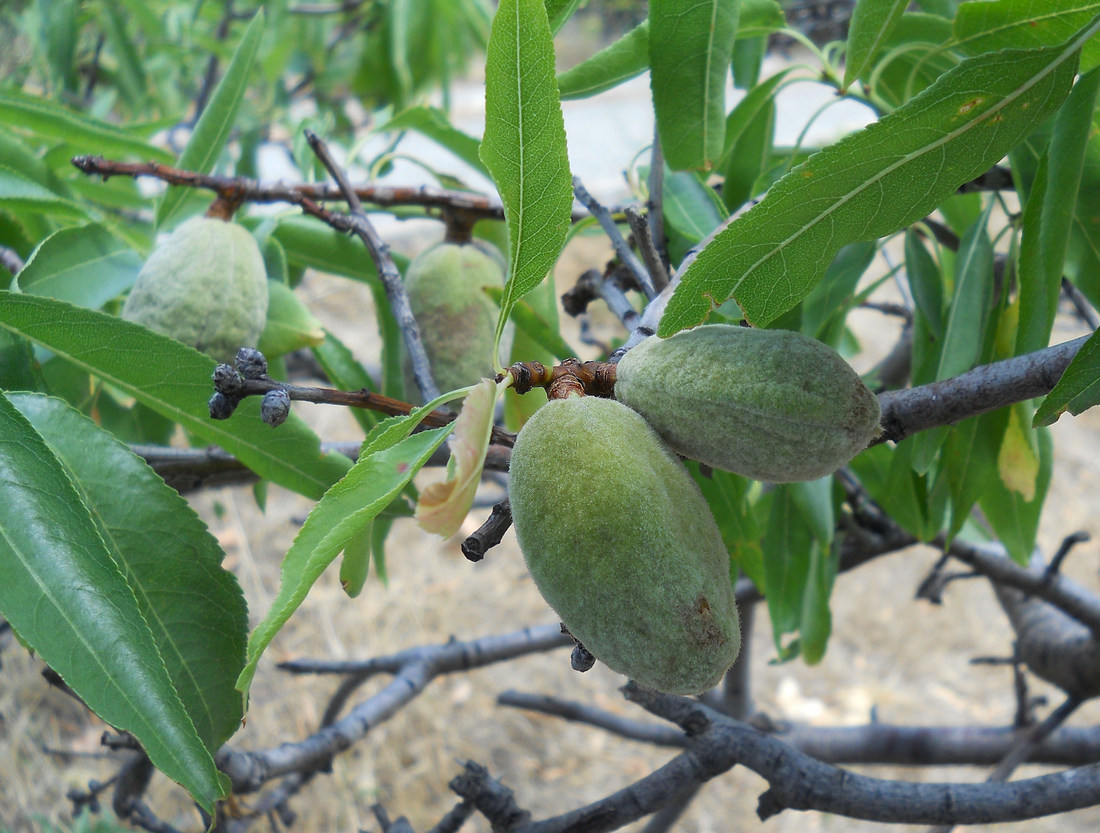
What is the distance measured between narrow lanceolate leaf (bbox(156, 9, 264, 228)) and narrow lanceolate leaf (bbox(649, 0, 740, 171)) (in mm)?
537

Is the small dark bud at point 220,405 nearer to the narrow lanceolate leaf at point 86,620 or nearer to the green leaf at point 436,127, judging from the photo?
the narrow lanceolate leaf at point 86,620

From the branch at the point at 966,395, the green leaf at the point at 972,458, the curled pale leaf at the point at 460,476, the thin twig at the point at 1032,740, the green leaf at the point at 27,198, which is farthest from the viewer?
the thin twig at the point at 1032,740

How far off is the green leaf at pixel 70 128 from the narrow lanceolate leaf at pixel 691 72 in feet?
2.46

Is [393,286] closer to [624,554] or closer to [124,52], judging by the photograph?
[624,554]

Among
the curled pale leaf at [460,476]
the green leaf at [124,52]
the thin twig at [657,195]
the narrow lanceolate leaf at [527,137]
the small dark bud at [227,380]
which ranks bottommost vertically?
the curled pale leaf at [460,476]

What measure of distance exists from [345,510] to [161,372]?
0.31m

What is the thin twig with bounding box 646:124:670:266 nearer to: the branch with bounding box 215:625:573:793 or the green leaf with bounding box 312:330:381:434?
the green leaf with bounding box 312:330:381:434

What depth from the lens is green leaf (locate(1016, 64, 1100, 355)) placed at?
629 mm

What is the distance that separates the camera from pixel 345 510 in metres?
0.50


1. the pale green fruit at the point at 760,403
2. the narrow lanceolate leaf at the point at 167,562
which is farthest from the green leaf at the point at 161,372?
the pale green fruit at the point at 760,403

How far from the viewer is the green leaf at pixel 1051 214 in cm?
63

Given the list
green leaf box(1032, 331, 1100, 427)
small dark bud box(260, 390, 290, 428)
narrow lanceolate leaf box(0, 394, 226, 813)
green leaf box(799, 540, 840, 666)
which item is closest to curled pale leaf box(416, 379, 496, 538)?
small dark bud box(260, 390, 290, 428)

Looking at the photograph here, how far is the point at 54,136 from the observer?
1.11 metres

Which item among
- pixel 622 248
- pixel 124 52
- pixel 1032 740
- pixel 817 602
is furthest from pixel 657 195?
pixel 124 52
